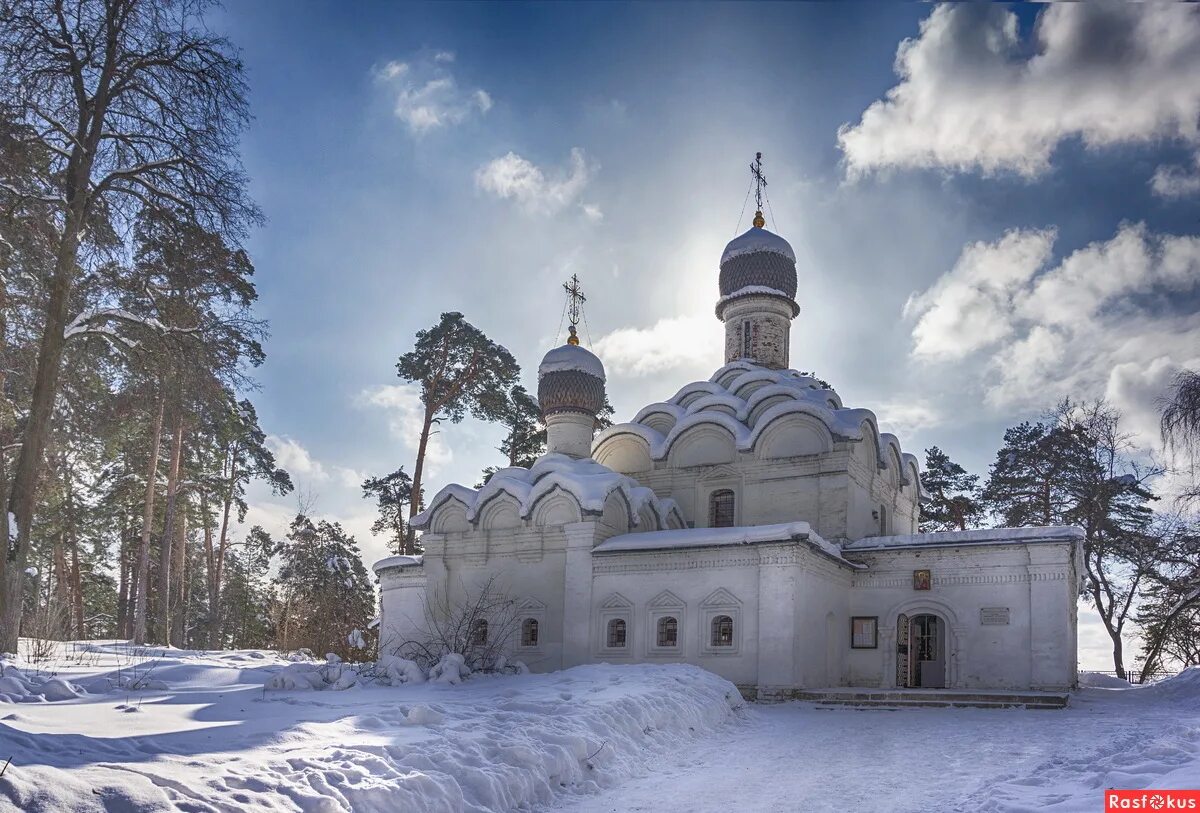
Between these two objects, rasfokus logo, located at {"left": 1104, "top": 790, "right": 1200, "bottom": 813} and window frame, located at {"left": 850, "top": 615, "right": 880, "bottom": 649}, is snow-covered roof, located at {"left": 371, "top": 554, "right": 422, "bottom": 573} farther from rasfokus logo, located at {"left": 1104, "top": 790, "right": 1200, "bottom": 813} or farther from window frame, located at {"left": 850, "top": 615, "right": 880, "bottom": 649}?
rasfokus logo, located at {"left": 1104, "top": 790, "right": 1200, "bottom": 813}

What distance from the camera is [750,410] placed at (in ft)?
65.7

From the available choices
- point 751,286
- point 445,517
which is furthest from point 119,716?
point 751,286

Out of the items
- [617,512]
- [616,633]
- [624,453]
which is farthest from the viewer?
[624,453]

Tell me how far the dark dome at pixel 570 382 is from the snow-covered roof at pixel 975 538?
24.3 feet

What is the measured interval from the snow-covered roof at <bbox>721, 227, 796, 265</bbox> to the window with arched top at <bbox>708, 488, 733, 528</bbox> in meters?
6.72

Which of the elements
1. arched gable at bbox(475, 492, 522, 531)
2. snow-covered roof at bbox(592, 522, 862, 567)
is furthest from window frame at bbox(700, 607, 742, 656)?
arched gable at bbox(475, 492, 522, 531)

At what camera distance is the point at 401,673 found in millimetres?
12117

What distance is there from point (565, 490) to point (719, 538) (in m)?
3.66

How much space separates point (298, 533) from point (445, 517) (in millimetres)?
12934

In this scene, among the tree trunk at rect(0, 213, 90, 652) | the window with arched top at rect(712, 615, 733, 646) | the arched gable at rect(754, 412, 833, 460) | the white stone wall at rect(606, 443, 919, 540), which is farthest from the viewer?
the arched gable at rect(754, 412, 833, 460)

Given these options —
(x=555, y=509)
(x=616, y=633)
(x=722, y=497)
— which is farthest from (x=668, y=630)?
(x=722, y=497)

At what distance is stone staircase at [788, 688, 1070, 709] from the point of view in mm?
12750

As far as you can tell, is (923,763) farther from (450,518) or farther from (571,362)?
(571,362)

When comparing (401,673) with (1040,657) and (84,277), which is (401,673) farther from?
(1040,657)
